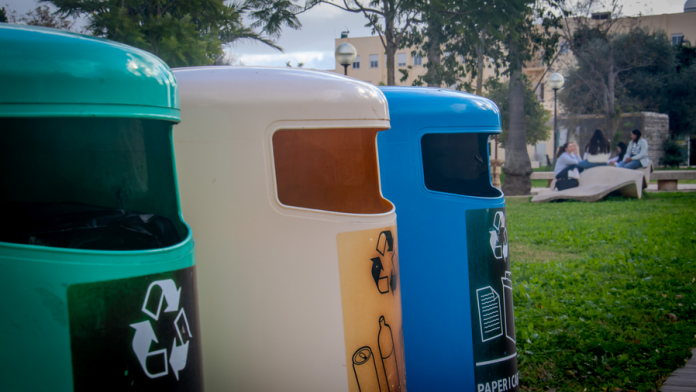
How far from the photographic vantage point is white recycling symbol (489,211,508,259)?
2965 mm

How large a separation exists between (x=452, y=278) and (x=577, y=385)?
1414 millimetres

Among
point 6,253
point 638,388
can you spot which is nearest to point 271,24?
point 638,388

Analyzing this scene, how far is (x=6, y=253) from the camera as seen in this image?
141cm

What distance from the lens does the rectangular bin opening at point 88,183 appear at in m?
1.66

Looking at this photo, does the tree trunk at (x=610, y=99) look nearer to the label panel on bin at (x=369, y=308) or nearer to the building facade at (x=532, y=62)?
the building facade at (x=532, y=62)

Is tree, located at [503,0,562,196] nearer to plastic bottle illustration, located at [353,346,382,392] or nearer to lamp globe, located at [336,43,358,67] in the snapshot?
lamp globe, located at [336,43,358,67]

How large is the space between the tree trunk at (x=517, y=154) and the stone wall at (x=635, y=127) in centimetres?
1690

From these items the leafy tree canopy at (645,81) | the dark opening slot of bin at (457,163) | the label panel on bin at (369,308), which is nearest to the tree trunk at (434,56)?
the dark opening slot of bin at (457,163)

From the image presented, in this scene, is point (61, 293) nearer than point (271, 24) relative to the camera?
Yes

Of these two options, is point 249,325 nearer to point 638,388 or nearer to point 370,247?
point 370,247

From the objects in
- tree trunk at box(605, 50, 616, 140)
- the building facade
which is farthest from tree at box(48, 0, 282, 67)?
the building facade

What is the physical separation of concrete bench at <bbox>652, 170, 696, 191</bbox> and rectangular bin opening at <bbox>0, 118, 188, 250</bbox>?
17.6 m

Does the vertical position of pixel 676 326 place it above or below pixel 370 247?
below

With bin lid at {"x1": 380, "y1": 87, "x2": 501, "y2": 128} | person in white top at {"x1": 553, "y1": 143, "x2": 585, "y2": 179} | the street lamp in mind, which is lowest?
person in white top at {"x1": 553, "y1": 143, "x2": 585, "y2": 179}
